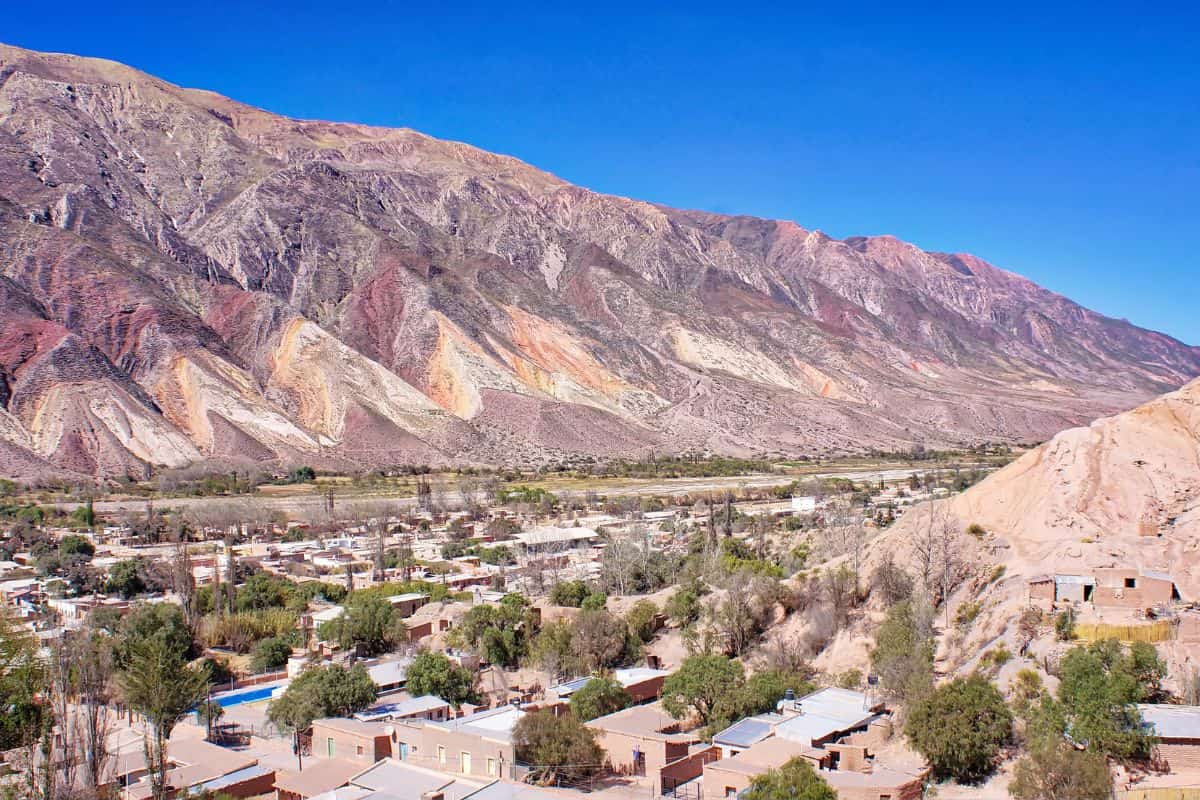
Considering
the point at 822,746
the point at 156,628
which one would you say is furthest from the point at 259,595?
the point at 822,746

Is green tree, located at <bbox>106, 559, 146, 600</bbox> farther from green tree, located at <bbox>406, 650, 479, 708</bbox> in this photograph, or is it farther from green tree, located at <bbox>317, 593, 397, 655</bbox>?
green tree, located at <bbox>406, 650, 479, 708</bbox>

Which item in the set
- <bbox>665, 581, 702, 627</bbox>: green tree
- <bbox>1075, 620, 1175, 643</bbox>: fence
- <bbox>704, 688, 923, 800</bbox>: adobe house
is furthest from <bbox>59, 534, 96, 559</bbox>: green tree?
<bbox>1075, 620, 1175, 643</bbox>: fence

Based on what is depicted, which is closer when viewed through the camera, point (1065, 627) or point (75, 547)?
point (1065, 627)

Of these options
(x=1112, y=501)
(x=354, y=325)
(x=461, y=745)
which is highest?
(x=354, y=325)

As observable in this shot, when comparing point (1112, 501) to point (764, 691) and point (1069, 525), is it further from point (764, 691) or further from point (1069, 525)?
point (764, 691)

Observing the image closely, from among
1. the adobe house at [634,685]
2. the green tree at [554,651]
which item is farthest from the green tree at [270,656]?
the adobe house at [634,685]

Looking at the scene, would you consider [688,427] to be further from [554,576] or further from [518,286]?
[554,576]

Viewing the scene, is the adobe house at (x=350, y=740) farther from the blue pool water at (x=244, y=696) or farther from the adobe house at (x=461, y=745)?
the blue pool water at (x=244, y=696)
